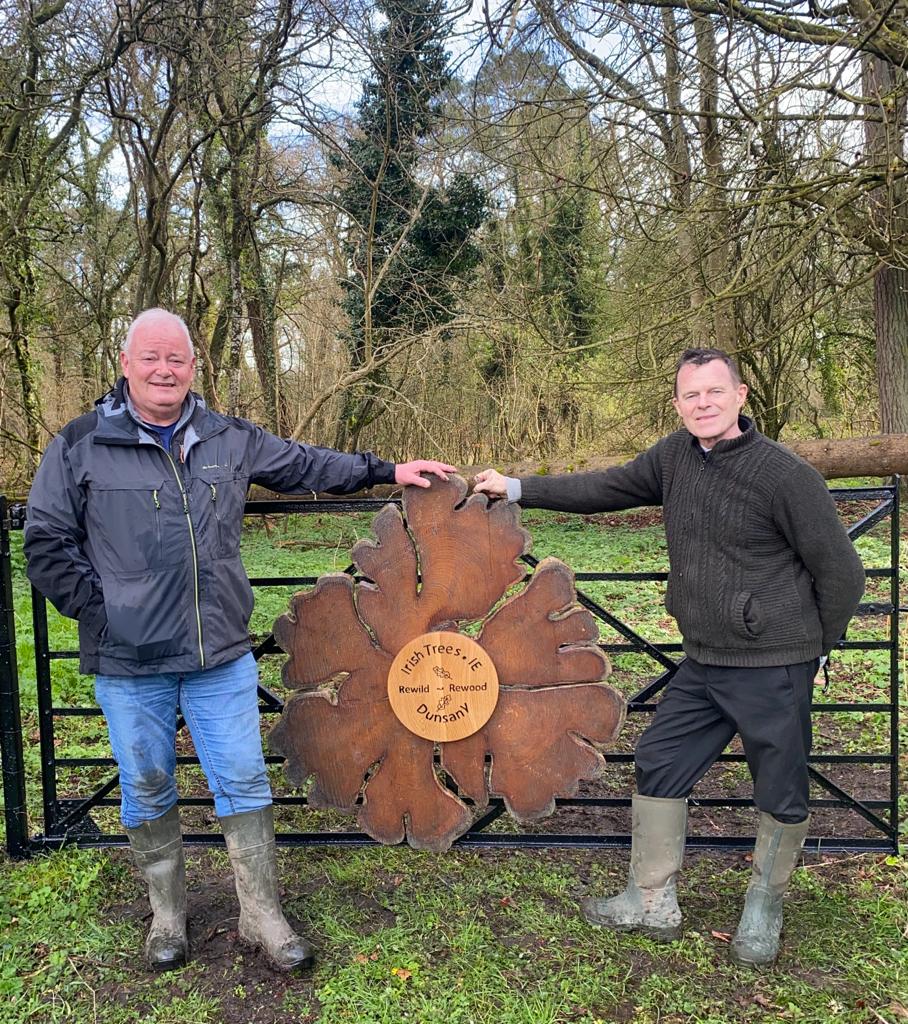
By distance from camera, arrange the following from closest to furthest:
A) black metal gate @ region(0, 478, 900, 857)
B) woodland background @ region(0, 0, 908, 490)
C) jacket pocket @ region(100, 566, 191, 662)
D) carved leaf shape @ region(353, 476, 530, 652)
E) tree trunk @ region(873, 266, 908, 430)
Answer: jacket pocket @ region(100, 566, 191, 662) < carved leaf shape @ region(353, 476, 530, 652) < black metal gate @ region(0, 478, 900, 857) < woodland background @ region(0, 0, 908, 490) < tree trunk @ region(873, 266, 908, 430)

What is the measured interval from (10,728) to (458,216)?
36.7ft

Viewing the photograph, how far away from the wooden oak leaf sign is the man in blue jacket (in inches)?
12.1

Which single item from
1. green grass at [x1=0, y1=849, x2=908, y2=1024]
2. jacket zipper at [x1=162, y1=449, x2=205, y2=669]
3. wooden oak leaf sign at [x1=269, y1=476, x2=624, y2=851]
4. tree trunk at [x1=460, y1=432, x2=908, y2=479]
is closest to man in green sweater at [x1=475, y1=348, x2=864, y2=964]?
green grass at [x1=0, y1=849, x2=908, y2=1024]

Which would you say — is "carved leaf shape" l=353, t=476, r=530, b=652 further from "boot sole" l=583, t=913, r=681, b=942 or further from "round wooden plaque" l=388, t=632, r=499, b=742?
"boot sole" l=583, t=913, r=681, b=942

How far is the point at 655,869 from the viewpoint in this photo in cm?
261

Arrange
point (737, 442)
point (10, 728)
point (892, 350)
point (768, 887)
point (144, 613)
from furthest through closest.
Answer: point (892, 350)
point (10, 728)
point (768, 887)
point (737, 442)
point (144, 613)

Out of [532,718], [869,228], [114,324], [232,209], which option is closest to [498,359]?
[232,209]

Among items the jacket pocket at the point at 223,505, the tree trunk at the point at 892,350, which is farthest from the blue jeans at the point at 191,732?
the tree trunk at the point at 892,350

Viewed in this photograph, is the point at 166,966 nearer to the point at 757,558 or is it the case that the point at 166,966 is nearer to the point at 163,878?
the point at 163,878

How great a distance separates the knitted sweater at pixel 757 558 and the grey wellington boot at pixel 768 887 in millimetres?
548

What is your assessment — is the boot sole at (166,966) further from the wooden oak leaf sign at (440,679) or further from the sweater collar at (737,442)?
the sweater collar at (737,442)

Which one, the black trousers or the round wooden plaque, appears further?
the round wooden plaque

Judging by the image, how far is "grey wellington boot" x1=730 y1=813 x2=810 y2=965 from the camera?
245cm

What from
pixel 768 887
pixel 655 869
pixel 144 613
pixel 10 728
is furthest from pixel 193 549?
pixel 768 887
